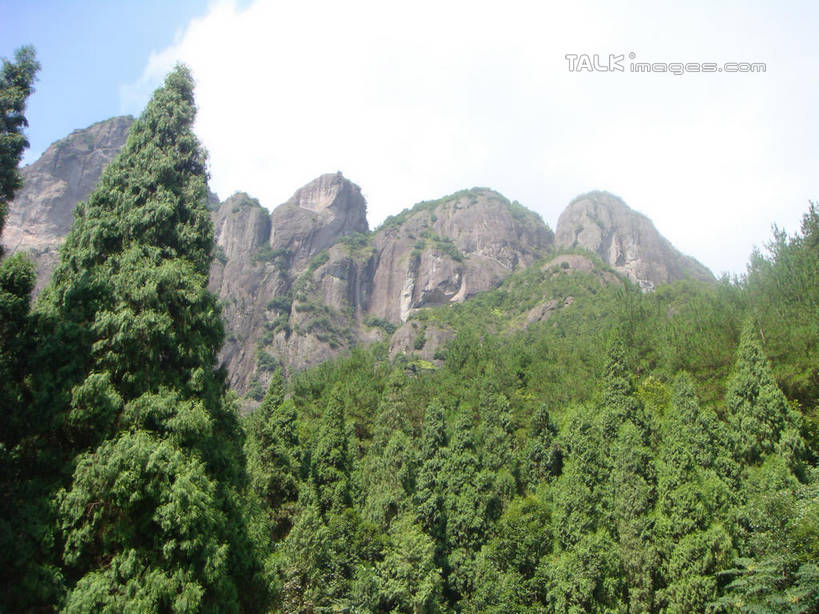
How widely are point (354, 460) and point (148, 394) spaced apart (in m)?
24.9

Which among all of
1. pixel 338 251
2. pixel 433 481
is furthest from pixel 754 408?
pixel 338 251

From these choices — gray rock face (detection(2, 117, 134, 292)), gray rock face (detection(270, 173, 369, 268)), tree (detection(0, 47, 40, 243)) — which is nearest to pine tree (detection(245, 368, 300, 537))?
tree (detection(0, 47, 40, 243))

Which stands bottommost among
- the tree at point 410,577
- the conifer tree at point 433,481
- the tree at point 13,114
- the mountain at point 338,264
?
the tree at point 410,577

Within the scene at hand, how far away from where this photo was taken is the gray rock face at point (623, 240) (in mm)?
118875

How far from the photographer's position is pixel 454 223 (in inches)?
5221

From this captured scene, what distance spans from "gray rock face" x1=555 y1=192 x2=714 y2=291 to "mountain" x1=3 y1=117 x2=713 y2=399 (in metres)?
0.33

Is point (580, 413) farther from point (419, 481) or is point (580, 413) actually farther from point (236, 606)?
point (236, 606)

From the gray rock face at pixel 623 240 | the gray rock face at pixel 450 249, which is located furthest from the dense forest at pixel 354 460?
the gray rock face at pixel 623 240

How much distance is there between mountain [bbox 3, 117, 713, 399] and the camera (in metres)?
107

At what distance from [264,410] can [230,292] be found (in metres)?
87.7

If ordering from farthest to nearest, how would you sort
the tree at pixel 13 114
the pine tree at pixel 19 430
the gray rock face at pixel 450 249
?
1. the gray rock face at pixel 450 249
2. the tree at pixel 13 114
3. the pine tree at pixel 19 430

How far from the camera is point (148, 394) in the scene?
42.5ft

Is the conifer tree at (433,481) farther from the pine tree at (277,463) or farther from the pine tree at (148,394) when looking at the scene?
the pine tree at (148,394)

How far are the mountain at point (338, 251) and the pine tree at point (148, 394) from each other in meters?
81.8
